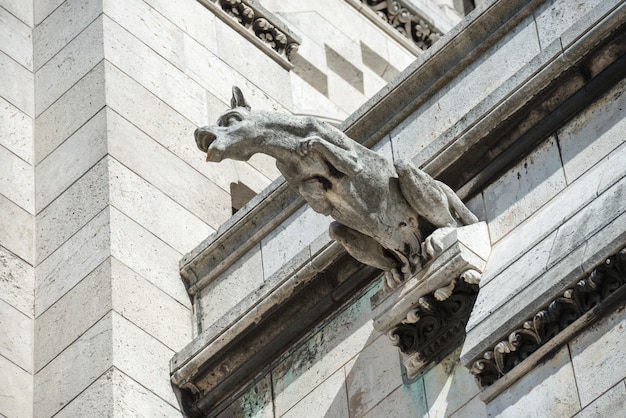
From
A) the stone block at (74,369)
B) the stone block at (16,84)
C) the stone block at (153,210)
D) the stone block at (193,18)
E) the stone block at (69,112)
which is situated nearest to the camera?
the stone block at (74,369)

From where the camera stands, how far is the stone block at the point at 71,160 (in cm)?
1486

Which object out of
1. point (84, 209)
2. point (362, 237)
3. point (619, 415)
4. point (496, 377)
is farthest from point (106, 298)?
point (619, 415)

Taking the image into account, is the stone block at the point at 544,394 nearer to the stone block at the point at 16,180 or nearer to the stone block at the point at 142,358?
the stone block at the point at 142,358

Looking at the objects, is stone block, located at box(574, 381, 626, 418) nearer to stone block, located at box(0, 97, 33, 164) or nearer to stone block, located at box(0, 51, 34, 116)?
stone block, located at box(0, 97, 33, 164)

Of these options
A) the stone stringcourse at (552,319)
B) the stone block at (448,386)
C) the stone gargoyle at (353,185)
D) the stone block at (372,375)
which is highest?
the stone gargoyle at (353,185)

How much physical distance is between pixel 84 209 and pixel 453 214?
3396 mm

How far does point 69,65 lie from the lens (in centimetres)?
1600

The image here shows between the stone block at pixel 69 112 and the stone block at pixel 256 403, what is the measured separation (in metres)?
2.89

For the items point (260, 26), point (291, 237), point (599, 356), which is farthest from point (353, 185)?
point (260, 26)

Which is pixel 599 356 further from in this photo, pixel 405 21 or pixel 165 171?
pixel 405 21

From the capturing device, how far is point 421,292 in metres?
11.8

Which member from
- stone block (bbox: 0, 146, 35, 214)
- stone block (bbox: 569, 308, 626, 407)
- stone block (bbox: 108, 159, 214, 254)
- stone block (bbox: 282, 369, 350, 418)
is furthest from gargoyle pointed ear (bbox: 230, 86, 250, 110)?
stone block (bbox: 0, 146, 35, 214)

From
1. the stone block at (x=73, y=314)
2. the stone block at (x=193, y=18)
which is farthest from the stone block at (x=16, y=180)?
the stone block at (x=193, y=18)

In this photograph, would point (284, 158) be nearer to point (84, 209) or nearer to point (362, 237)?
point (362, 237)
